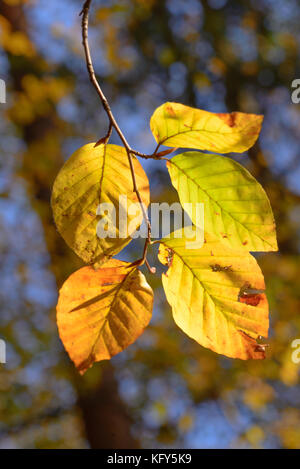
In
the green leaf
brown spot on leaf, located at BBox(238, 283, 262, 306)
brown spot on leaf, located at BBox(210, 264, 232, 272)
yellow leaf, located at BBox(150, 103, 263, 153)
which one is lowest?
brown spot on leaf, located at BBox(238, 283, 262, 306)

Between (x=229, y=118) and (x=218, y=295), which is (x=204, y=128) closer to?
(x=229, y=118)

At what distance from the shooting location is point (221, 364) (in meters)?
3.46

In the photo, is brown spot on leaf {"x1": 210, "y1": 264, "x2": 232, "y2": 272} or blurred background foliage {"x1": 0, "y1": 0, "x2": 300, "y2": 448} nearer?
brown spot on leaf {"x1": 210, "y1": 264, "x2": 232, "y2": 272}

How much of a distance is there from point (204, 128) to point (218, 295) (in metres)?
0.16

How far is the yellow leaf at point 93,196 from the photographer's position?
0.36 m

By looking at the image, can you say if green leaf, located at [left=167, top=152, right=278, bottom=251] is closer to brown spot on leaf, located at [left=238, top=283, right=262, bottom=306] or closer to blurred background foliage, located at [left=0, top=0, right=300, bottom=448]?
brown spot on leaf, located at [left=238, top=283, right=262, bottom=306]

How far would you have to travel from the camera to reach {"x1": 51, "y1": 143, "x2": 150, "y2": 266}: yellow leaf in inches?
14.1

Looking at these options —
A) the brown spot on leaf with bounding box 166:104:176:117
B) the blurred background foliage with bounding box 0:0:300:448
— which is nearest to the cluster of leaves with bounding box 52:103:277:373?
the brown spot on leaf with bounding box 166:104:176:117

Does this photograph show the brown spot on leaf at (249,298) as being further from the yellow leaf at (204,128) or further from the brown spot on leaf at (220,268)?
the yellow leaf at (204,128)

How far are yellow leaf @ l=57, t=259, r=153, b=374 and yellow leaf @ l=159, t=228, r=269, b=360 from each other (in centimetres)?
→ 3

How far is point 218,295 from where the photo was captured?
394 mm


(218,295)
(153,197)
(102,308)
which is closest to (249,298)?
(218,295)

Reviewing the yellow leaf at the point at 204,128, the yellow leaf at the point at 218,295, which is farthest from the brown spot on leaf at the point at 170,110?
the yellow leaf at the point at 218,295
